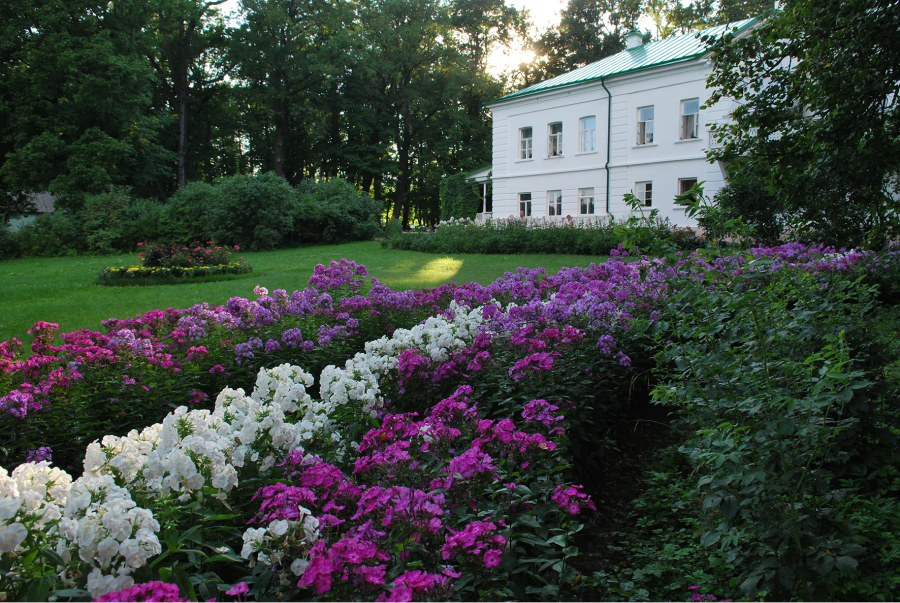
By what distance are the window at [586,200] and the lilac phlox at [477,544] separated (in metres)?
23.0

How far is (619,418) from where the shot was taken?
4.27 meters

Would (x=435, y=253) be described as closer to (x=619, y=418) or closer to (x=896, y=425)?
(x=619, y=418)

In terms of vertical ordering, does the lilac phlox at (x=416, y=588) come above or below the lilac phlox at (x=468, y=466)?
below

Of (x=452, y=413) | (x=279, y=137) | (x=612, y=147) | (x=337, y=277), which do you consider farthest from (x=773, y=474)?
(x=279, y=137)

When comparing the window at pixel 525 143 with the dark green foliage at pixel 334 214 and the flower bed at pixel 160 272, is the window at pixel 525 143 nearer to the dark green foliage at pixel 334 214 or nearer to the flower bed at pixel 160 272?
the dark green foliage at pixel 334 214

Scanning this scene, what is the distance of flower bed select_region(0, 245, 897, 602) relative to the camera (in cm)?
160

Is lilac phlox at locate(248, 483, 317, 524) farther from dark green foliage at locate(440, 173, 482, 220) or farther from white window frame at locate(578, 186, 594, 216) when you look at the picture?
dark green foliage at locate(440, 173, 482, 220)

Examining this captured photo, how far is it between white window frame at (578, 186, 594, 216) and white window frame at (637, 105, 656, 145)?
263 cm

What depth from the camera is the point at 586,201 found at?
2408 centimetres

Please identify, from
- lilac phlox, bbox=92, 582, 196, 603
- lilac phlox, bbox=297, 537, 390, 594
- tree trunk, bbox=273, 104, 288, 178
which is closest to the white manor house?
tree trunk, bbox=273, 104, 288, 178

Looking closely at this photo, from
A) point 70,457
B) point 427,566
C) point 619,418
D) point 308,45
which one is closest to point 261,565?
point 427,566

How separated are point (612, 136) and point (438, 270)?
1328cm

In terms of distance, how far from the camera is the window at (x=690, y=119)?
20.8 meters

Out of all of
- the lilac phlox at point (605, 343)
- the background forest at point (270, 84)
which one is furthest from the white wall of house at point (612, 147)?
the lilac phlox at point (605, 343)
